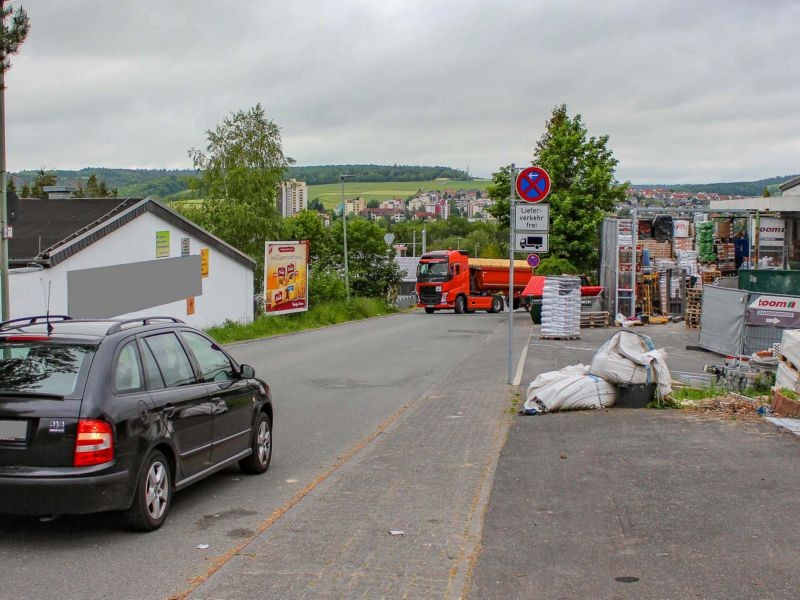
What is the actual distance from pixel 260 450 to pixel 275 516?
5.99ft

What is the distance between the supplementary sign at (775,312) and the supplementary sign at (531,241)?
6396mm

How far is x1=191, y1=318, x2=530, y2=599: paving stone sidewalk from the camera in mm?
5316

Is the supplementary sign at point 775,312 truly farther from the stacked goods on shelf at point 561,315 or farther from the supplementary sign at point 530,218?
the stacked goods on shelf at point 561,315

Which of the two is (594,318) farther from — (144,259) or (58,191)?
(58,191)

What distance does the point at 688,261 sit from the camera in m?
38.0

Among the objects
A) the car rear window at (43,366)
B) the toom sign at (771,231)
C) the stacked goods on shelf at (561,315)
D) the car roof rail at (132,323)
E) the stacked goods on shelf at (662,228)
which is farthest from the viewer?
the stacked goods on shelf at (662,228)

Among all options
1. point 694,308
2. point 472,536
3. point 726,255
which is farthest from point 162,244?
point 726,255

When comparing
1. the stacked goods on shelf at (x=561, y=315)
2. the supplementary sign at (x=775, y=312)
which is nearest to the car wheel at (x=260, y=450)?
the supplementary sign at (x=775, y=312)

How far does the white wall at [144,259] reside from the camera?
1992 cm

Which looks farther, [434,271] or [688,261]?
[434,271]

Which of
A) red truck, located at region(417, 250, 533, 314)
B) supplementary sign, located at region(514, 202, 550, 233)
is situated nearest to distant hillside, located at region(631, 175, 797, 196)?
red truck, located at region(417, 250, 533, 314)

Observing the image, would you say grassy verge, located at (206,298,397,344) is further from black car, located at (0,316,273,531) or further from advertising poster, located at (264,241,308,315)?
black car, located at (0,316,273,531)

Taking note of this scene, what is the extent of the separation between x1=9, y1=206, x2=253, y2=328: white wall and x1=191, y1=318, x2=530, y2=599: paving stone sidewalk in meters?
10.8

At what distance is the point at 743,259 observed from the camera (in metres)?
36.9
